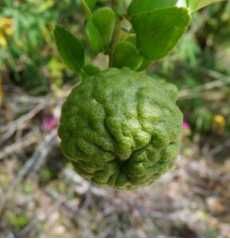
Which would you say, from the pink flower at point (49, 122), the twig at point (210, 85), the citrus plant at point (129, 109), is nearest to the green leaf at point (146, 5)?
the citrus plant at point (129, 109)

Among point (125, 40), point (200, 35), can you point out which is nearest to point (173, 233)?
point (200, 35)

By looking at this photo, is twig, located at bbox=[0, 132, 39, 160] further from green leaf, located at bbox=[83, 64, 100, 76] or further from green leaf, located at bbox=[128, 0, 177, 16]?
green leaf, located at bbox=[128, 0, 177, 16]

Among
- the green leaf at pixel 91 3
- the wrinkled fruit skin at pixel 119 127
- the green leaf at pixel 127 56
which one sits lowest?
the wrinkled fruit skin at pixel 119 127

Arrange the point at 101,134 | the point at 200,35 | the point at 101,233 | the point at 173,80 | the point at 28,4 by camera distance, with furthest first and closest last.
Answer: the point at 200,35, the point at 173,80, the point at 101,233, the point at 28,4, the point at 101,134

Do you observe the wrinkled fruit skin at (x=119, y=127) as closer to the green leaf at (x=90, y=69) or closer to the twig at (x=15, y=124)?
the green leaf at (x=90, y=69)

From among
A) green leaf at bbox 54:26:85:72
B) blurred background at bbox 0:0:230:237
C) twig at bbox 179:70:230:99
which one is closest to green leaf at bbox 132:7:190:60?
green leaf at bbox 54:26:85:72

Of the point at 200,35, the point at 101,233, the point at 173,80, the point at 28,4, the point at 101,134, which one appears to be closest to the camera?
the point at 101,134

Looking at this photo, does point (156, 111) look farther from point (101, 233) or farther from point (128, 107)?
point (101, 233)
